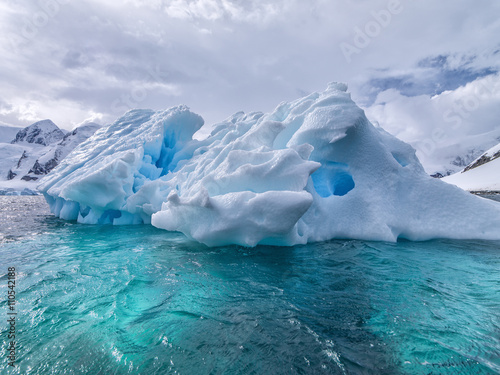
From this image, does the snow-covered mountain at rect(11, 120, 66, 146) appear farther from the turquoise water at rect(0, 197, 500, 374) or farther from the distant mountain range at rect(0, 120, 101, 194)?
the turquoise water at rect(0, 197, 500, 374)

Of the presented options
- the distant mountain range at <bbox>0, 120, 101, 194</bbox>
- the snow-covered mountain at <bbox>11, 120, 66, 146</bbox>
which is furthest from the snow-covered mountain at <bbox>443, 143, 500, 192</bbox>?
the snow-covered mountain at <bbox>11, 120, 66, 146</bbox>

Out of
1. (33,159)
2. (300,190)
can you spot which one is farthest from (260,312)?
(33,159)

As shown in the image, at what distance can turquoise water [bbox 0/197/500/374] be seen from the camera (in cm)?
237

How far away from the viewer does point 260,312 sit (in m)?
3.20

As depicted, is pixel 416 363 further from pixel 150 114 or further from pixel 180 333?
pixel 150 114

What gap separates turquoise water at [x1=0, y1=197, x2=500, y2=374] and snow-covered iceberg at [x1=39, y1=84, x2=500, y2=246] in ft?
2.91

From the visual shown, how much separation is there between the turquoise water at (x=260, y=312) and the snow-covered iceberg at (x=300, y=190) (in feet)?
2.91

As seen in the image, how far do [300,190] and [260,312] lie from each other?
9.62ft

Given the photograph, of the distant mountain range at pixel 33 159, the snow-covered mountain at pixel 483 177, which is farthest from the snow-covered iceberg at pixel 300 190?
the distant mountain range at pixel 33 159

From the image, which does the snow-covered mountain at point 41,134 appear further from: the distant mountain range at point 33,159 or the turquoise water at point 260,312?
the turquoise water at point 260,312

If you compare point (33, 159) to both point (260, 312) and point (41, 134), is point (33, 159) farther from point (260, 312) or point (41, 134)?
point (260, 312)

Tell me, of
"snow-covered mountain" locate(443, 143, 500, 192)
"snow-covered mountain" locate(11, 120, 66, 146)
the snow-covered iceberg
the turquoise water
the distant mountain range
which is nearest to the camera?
the turquoise water

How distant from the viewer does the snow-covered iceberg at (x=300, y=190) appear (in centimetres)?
523

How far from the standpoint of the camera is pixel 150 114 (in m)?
14.2
